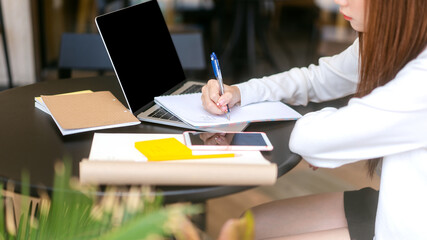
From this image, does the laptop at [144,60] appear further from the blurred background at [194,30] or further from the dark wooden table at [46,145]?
the blurred background at [194,30]

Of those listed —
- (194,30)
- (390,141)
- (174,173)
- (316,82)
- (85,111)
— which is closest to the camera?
(174,173)

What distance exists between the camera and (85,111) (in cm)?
125

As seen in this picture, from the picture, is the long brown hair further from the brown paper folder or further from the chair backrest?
the chair backrest

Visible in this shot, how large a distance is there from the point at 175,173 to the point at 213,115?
0.40 meters

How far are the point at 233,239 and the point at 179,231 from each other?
0.07 metres

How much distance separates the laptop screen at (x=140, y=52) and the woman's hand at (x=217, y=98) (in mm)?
170

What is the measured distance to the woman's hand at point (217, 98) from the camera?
4.08ft

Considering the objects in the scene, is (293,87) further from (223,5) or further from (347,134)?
(223,5)

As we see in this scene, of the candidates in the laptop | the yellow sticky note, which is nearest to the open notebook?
the laptop

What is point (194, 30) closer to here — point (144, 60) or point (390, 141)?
point (144, 60)

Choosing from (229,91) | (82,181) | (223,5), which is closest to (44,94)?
(229,91)

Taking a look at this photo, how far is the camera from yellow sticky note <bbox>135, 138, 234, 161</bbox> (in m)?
1.01

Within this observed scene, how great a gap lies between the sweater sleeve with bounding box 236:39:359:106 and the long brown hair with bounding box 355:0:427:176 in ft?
1.14

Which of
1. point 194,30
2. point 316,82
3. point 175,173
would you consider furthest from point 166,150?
point 194,30
